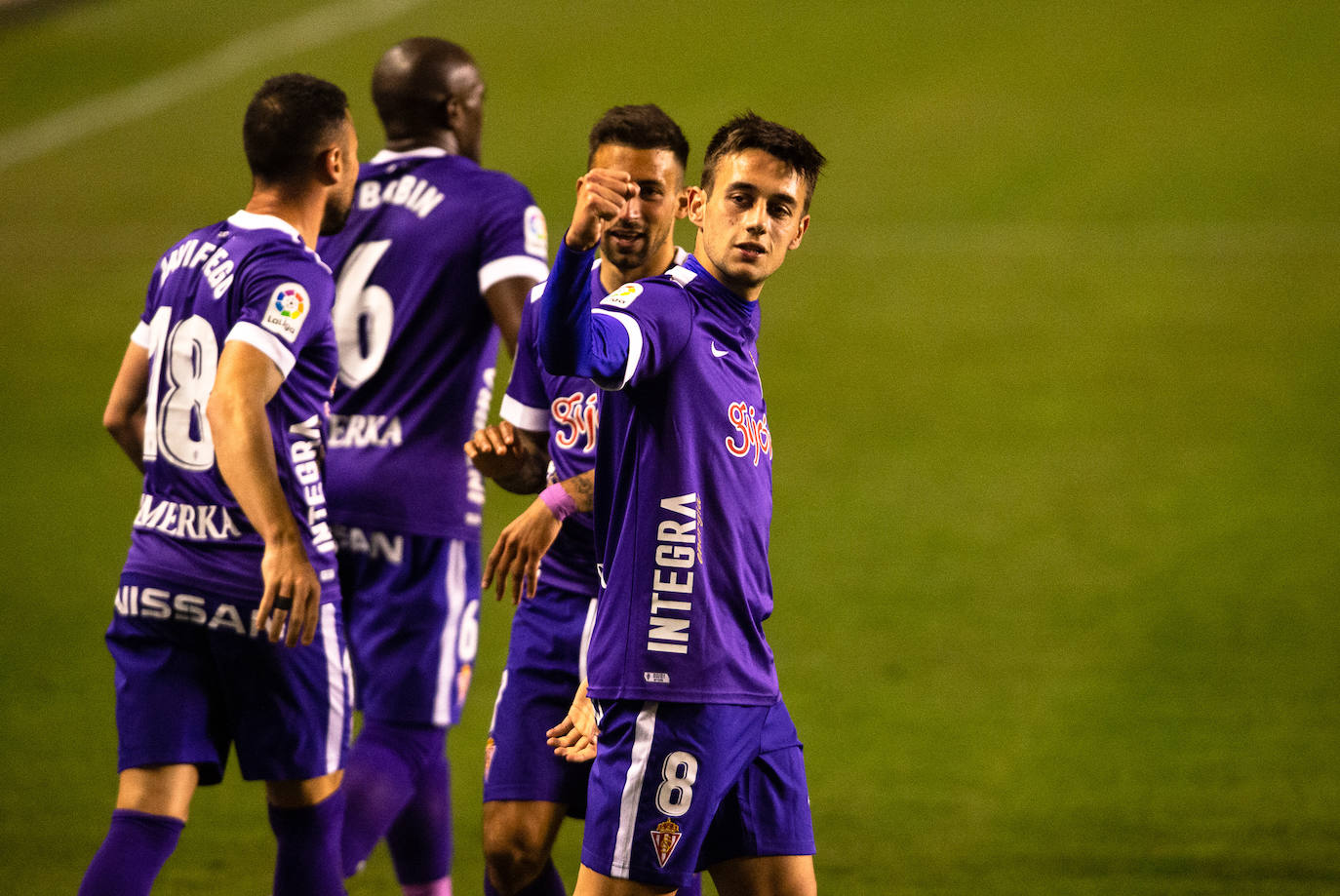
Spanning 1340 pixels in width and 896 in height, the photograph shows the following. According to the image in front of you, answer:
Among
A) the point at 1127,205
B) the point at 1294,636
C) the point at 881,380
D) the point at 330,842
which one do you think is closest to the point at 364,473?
the point at 330,842

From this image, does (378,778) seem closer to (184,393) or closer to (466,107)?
(184,393)

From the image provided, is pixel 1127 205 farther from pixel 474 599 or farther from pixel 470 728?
pixel 474 599

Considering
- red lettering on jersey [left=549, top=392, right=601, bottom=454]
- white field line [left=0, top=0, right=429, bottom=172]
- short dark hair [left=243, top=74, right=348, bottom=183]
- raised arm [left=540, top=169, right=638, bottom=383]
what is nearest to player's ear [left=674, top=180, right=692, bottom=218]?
red lettering on jersey [left=549, top=392, right=601, bottom=454]

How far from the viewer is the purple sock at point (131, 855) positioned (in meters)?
3.69

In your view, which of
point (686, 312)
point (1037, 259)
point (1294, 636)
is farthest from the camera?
point (1037, 259)

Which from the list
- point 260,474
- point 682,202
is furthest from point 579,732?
point 682,202

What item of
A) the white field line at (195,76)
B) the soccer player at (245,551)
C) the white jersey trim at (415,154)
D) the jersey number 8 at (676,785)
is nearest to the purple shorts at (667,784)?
the jersey number 8 at (676,785)

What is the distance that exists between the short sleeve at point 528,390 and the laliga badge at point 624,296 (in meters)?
0.83

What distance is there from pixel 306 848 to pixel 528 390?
4.05 ft

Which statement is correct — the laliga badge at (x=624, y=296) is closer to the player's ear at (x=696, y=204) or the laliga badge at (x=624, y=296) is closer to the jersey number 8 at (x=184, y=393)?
the player's ear at (x=696, y=204)

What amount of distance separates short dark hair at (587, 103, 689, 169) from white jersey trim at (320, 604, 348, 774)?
1329 millimetres

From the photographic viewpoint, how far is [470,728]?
7219 mm

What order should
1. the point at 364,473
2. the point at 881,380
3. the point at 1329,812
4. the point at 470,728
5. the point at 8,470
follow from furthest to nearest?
the point at 881,380
the point at 8,470
the point at 470,728
the point at 1329,812
the point at 364,473

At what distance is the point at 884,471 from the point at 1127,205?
6073 millimetres
